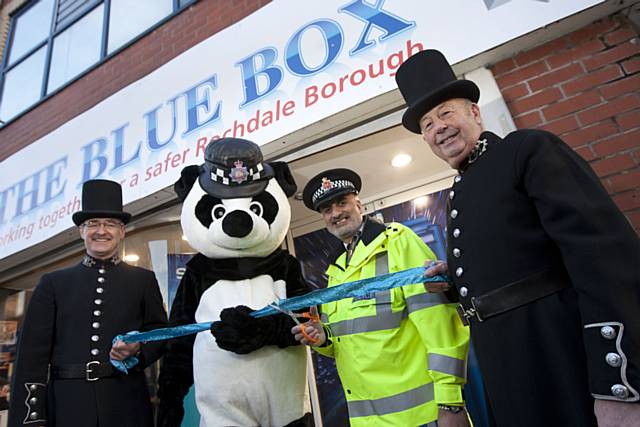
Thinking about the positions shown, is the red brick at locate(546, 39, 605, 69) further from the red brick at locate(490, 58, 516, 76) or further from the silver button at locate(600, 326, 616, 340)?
the silver button at locate(600, 326, 616, 340)

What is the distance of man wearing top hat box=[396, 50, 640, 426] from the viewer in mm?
959

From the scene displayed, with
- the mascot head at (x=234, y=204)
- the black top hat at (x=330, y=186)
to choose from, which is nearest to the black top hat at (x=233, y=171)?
the mascot head at (x=234, y=204)

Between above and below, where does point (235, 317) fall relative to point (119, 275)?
A: below

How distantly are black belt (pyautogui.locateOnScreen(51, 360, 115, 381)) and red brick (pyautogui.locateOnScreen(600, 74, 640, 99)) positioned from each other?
297cm

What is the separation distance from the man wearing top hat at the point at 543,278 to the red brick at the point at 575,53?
3.92ft

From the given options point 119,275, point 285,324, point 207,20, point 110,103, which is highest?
point 207,20

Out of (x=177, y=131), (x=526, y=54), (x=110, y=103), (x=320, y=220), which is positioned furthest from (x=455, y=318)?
(x=110, y=103)

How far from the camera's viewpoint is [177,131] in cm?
347

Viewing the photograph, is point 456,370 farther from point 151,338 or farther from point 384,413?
point 151,338

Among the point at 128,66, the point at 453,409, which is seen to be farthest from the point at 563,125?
the point at 128,66

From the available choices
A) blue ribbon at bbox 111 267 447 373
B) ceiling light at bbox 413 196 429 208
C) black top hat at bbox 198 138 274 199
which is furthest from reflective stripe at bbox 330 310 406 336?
ceiling light at bbox 413 196 429 208

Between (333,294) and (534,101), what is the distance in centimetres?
159

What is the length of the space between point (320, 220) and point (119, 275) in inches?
81.2

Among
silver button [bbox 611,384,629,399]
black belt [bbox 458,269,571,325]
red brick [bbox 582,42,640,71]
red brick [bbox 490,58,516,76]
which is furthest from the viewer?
red brick [bbox 490,58,516,76]
